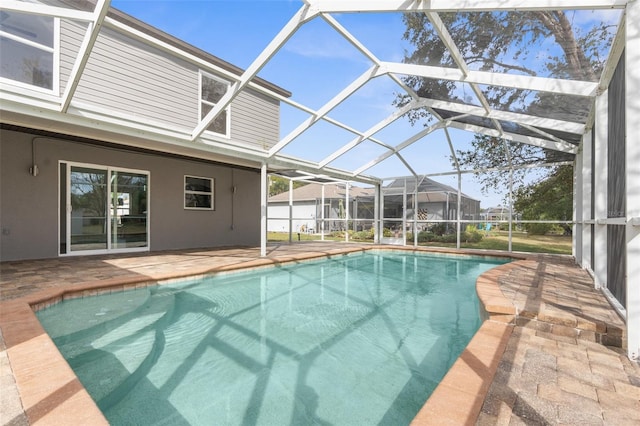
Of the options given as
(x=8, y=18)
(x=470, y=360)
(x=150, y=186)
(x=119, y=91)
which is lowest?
(x=470, y=360)

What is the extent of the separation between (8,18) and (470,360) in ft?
27.5

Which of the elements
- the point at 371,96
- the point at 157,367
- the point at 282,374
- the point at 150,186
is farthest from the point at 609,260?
the point at 150,186

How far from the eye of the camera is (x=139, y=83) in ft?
25.2

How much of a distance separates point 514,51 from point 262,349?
4784mm

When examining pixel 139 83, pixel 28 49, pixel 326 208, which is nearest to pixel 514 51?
pixel 139 83

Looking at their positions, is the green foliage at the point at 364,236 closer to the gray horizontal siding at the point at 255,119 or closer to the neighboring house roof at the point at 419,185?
the neighboring house roof at the point at 419,185

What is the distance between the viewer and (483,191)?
11.9 metres

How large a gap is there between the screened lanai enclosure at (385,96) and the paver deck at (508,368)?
376 millimetres

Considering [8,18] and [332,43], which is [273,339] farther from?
[8,18]

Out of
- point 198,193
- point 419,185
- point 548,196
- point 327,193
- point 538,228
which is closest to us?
point 198,193

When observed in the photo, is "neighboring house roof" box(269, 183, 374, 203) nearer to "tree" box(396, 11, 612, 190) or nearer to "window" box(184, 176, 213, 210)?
"window" box(184, 176, 213, 210)

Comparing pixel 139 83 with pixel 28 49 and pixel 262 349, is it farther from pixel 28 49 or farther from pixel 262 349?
pixel 262 349

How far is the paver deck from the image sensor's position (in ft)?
5.34

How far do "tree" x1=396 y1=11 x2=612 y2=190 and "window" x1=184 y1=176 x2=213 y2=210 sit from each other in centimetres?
644
